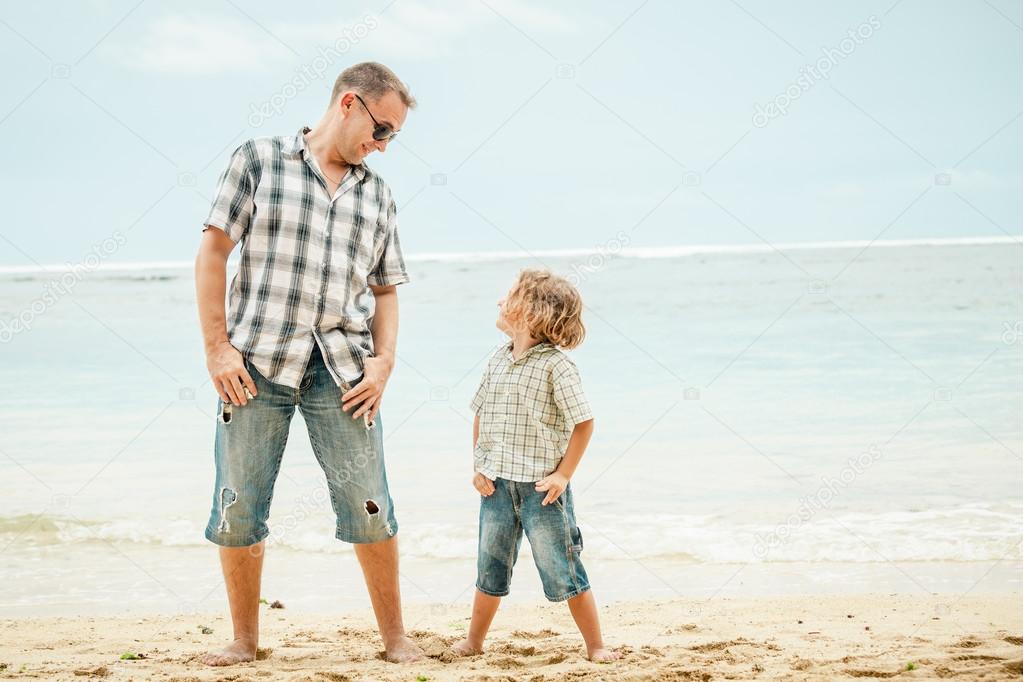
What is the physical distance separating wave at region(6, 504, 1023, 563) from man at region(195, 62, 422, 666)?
2006 mm

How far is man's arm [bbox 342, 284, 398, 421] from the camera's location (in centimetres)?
291

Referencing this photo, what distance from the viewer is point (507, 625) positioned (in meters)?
3.65

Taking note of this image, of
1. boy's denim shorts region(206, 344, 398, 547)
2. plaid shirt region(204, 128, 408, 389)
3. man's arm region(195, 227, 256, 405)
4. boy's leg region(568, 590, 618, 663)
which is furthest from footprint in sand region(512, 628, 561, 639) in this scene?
man's arm region(195, 227, 256, 405)

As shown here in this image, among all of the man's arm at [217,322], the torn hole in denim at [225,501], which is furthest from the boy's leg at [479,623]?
the man's arm at [217,322]

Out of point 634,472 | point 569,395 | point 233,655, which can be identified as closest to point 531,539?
point 569,395

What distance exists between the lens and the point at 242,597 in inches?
119

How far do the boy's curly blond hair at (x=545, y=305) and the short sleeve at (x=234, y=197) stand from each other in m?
0.85

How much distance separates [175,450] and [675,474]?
368 cm

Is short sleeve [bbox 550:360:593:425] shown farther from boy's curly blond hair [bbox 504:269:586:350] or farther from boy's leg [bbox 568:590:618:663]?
boy's leg [bbox 568:590:618:663]

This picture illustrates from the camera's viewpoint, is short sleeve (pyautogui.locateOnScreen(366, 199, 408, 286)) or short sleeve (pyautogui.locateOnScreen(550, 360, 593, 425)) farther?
short sleeve (pyautogui.locateOnScreen(366, 199, 408, 286))

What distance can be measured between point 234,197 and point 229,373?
1.71 feet

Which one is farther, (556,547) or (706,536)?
(706,536)

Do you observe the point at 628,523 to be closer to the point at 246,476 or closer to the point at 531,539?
the point at 531,539

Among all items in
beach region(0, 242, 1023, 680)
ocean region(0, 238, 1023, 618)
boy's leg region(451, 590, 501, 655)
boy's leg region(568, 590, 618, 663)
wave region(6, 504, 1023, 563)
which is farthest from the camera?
wave region(6, 504, 1023, 563)
